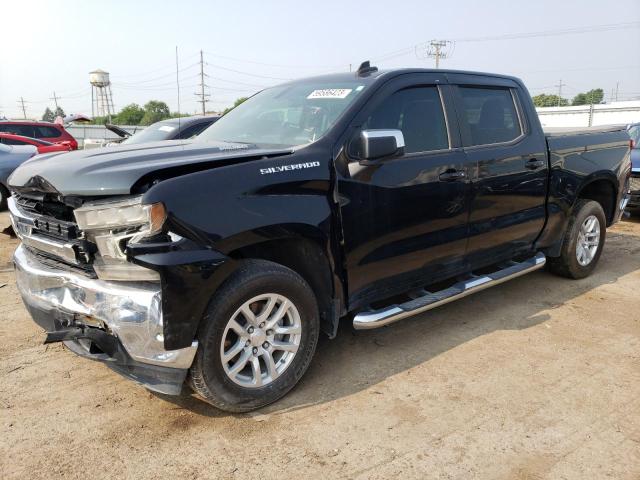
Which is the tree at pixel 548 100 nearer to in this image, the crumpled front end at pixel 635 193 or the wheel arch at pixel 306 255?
the crumpled front end at pixel 635 193

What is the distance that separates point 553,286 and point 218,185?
3.93 meters

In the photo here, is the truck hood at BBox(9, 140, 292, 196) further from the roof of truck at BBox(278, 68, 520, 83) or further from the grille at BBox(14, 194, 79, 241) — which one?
the roof of truck at BBox(278, 68, 520, 83)

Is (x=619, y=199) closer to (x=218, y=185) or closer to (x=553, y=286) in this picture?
(x=553, y=286)

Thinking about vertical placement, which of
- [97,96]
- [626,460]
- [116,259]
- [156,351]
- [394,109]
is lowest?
[626,460]

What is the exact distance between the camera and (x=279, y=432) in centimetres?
275

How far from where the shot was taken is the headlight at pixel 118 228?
8.05 feet

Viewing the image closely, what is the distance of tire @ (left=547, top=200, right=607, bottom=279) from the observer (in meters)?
5.03

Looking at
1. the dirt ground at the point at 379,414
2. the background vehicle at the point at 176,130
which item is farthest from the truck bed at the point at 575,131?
the background vehicle at the point at 176,130

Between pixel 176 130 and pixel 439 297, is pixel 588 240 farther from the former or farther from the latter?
pixel 176 130

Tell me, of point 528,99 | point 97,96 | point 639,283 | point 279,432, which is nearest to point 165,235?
point 279,432

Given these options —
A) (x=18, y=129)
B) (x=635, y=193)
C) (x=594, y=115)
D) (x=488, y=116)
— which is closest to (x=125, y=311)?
(x=488, y=116)

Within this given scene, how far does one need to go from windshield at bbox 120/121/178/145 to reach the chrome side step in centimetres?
601

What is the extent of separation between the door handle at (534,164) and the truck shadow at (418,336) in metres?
1.25

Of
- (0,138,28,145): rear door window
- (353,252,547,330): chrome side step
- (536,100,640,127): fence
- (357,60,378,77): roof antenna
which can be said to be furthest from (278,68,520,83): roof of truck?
(536,100,640,127): fence
